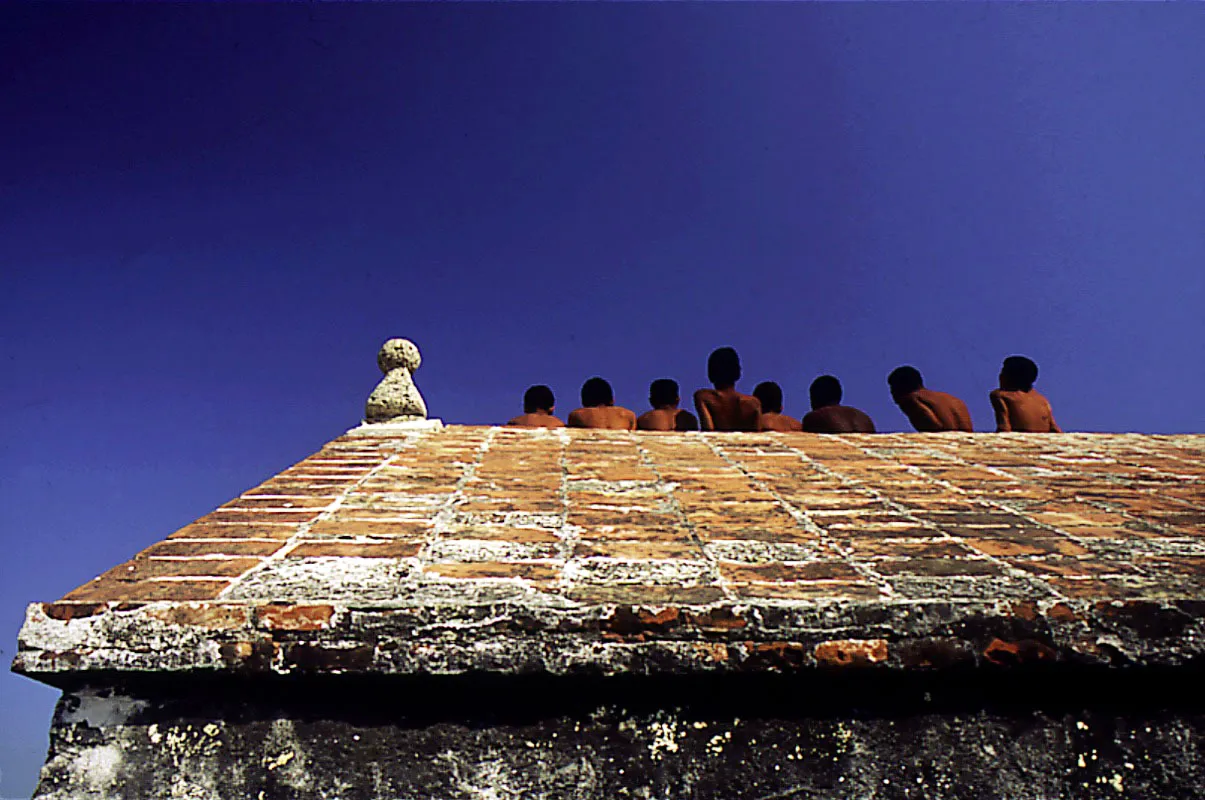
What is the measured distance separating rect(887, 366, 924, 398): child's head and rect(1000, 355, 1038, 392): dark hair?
0.78 m

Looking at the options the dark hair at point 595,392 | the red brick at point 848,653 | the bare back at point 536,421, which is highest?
the dark hair at point 595,392

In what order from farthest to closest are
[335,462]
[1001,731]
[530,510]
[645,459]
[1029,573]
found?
[645,459] → [335,462] → [530,510] → [1029,573] → [1001,731]

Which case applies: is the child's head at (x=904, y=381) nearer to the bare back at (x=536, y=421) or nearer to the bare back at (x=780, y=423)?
the bare back at (x=780, y=423)

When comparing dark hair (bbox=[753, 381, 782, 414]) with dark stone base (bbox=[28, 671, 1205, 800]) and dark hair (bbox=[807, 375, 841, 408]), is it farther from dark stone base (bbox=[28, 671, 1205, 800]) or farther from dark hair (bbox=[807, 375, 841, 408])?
dark stone base (bbox=[28, 671, 1205, 800])

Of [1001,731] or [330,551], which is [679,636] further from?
[330,551]

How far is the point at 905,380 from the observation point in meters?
7.59

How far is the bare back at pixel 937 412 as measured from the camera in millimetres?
6977

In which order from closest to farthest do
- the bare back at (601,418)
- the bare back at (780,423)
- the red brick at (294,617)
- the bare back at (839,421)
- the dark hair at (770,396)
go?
the red brick at (294,617) → the bare back at (839,421) → the bare back at (601,418) → the bare back at (780,423) → the dark hair at (770,396)

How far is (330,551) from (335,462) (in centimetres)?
130

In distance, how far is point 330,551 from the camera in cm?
212

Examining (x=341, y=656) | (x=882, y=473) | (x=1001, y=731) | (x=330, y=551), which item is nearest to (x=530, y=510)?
(x=330, y=551)

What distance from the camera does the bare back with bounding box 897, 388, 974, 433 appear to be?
6.98 meters

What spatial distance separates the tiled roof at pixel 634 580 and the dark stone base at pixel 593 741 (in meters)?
0.12

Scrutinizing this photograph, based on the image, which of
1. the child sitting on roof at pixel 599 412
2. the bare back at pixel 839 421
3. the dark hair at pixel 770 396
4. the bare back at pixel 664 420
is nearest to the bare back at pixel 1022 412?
the bare back at pixel 839 421
